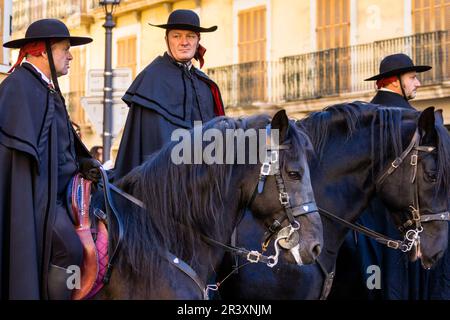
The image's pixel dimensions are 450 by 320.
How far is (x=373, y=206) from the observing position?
6984 mm

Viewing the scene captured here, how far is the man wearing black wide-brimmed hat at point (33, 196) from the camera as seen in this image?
15.6ft

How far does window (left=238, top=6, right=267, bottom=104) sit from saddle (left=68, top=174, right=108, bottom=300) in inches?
708

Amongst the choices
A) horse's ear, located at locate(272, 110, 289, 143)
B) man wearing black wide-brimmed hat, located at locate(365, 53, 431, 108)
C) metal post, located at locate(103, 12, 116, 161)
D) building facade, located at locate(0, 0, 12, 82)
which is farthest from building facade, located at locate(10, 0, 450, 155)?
horse's ear, located at locate(272, 110, 289, 143)

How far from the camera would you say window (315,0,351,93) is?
2095 centimetres

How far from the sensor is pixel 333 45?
70.3 ft

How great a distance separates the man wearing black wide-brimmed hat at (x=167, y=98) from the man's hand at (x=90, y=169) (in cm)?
96

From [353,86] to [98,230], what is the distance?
16324 mm

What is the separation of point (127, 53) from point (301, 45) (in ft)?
22.2

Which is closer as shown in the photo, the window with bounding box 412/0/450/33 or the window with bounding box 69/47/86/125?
the window with bounding box 412/0/450/33

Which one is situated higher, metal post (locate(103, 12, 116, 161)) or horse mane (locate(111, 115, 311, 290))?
metal post (locate(103, 12, 116, 161))

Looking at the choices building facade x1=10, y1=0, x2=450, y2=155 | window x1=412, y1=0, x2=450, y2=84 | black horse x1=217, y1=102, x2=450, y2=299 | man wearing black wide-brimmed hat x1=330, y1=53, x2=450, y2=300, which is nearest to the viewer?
black horse x1=217, y1=102, x2=450, y2=299

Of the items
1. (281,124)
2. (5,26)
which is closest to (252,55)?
(5,26)

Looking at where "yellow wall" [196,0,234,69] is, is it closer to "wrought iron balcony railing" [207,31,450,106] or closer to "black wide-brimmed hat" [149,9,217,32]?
"wrought iron balcony railing" [207,31,450,106]
